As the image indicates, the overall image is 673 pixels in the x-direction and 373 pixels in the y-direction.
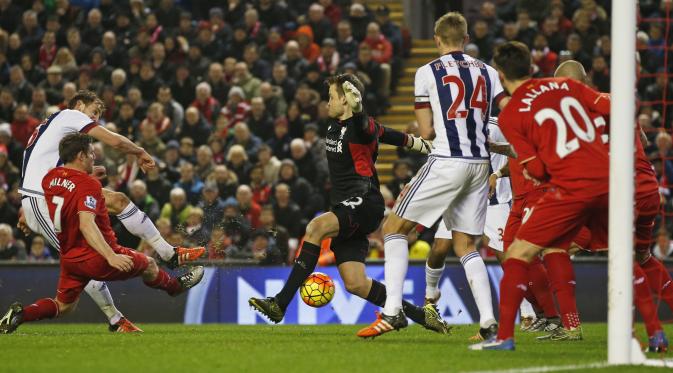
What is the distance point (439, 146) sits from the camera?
920 cm

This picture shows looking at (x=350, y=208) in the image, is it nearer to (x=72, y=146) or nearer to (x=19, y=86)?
(x=72, y=146)

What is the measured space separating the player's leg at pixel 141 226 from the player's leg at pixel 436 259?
219 cm

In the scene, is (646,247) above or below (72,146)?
below

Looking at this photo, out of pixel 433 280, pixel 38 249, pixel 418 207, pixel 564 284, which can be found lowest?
pixel 38 249

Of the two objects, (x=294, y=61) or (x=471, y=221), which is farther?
(x=294, y=61)

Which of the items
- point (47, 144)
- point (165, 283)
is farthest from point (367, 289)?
point (47, 144)

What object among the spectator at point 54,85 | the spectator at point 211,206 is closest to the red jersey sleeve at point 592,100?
the spectator at point 211,206

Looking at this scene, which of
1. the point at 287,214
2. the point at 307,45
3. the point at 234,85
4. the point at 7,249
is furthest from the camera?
the point at 307,45

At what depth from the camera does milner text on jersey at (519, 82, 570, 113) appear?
311 inches

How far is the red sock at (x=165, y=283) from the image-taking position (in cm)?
1050

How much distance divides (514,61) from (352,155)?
6.89 feet

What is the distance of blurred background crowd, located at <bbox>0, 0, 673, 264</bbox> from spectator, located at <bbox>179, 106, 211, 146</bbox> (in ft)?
0.07

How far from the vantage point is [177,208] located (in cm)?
1684

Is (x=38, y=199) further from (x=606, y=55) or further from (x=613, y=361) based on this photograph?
(x=606, y=55)
